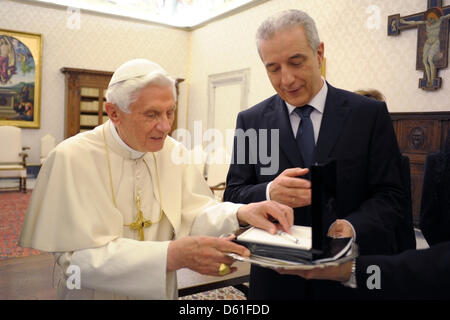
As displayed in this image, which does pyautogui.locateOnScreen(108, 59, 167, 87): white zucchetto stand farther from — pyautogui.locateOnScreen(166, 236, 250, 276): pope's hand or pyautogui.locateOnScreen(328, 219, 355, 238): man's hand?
pyautogui.locateOnScreen(328, 219, 355, 238): man's hand

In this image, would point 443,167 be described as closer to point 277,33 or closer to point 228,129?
point 277,33

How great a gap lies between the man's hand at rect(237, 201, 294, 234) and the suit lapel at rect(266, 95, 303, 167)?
0.93ft

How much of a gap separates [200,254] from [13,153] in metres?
9.44

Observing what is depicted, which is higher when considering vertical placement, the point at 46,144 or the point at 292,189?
the point at 46,144

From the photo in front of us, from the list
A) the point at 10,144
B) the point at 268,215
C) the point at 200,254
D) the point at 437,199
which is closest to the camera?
the point at 437,199

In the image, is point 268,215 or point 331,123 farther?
point 331,123

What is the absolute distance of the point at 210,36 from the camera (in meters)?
11.4

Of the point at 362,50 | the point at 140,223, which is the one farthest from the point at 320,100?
the point at 362,50

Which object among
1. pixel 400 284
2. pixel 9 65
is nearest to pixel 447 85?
pixel 400 284

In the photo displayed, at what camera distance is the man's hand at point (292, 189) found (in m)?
1.65

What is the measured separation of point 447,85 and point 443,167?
5190 millimetres

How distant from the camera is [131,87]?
1679 mm

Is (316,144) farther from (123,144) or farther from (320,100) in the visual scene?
(123,144)
